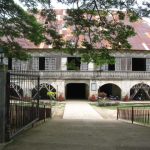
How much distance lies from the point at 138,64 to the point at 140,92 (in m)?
2.93

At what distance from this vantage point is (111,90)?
4416 centimetres

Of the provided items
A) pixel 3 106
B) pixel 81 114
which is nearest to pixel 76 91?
pixel 81 114

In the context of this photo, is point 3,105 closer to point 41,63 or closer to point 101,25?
point 101,25

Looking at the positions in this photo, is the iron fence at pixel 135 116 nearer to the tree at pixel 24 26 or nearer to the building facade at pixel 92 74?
the tree at pixel 24 26

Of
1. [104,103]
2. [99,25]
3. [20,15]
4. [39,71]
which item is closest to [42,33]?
[20,15]

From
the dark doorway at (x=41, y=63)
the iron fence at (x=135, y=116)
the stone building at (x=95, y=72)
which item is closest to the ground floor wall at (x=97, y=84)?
the stone building at (x=95, y=72)

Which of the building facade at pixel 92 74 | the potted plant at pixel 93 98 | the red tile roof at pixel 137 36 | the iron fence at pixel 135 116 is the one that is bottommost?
the iron fence at pixel 135 116

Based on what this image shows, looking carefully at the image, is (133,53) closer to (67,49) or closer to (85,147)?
(67,49)

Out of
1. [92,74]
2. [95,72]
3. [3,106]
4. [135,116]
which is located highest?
[95,72]

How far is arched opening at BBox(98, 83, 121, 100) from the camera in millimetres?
42112

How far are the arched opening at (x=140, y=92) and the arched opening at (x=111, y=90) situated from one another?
1355 mm

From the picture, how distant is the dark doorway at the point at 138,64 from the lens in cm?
4255

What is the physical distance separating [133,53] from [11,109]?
33.9 meters

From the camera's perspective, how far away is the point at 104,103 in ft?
116
